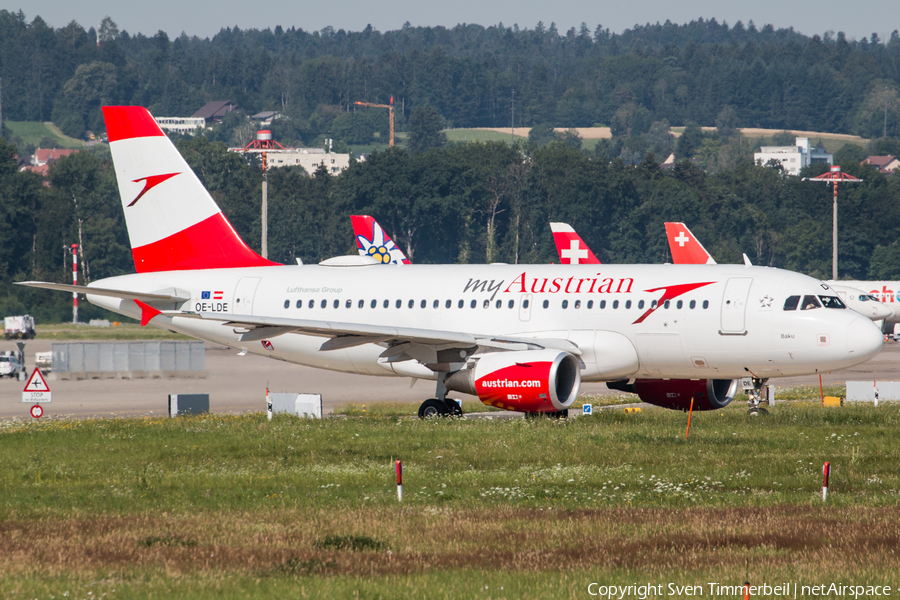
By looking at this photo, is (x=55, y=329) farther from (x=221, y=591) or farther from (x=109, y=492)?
(x=221, y=591)

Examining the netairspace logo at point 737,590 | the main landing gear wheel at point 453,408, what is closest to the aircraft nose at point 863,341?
the main landing gear wheel at point 453,408

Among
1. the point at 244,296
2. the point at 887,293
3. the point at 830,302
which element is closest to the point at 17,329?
the point at 244,296

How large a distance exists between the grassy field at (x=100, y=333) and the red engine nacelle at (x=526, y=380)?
58832 millimetres

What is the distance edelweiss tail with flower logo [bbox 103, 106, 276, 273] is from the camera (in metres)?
35.8

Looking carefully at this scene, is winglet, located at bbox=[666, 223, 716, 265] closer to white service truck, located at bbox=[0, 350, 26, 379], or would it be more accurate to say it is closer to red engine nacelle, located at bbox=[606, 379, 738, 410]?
red engine nacelle, located at bbox=[606, 379, 738, 410]

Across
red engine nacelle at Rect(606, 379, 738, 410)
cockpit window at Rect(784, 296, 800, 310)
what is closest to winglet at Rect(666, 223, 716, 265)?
red engine nacelle at Rect(606, 379, 738, 410)

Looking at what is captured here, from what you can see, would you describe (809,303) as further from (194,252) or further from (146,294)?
(194,252)

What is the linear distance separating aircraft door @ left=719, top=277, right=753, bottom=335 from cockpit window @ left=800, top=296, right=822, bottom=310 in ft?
4.44

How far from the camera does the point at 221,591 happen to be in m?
13.0

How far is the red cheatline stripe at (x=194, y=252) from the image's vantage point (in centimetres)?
3612

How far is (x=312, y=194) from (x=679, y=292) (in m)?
142

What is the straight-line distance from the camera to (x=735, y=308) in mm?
28703

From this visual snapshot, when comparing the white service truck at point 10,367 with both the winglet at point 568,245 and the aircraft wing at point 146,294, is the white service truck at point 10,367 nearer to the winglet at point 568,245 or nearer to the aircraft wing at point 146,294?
the aircraft wing at point 146,294

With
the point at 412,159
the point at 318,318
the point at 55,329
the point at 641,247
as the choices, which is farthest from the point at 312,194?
→ the point at 318,318
